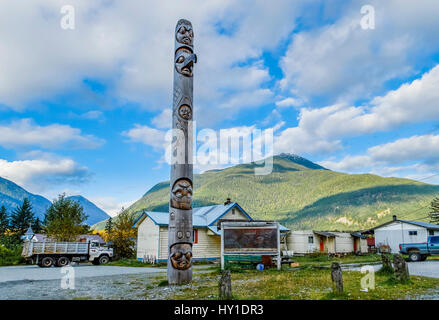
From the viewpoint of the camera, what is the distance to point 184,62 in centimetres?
1371

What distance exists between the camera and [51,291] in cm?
1078

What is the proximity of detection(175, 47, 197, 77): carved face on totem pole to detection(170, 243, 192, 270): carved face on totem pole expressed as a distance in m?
7.14

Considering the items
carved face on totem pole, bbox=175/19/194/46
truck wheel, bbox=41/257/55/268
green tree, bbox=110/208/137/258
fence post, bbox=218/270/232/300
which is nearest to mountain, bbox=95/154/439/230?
green tree, bbox=110/208/137/258

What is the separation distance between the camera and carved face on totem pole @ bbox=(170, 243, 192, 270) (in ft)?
38.9

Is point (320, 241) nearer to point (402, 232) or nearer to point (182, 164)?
point (402, 232)

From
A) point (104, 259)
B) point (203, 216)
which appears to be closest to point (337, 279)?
point (104, 259)

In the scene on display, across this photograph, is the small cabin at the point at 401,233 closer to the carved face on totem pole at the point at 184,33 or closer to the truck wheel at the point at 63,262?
the carved face on totem pole at the point at 184,33

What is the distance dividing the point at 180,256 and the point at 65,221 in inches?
1021

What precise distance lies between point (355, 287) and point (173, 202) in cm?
699

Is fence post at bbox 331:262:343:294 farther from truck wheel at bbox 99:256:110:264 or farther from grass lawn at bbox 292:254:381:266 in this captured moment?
truck wheel at bbox 99:256:110:264

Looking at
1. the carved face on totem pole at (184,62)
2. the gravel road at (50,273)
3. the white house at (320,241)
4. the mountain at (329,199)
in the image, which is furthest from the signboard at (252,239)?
the mountain at (329,199)
